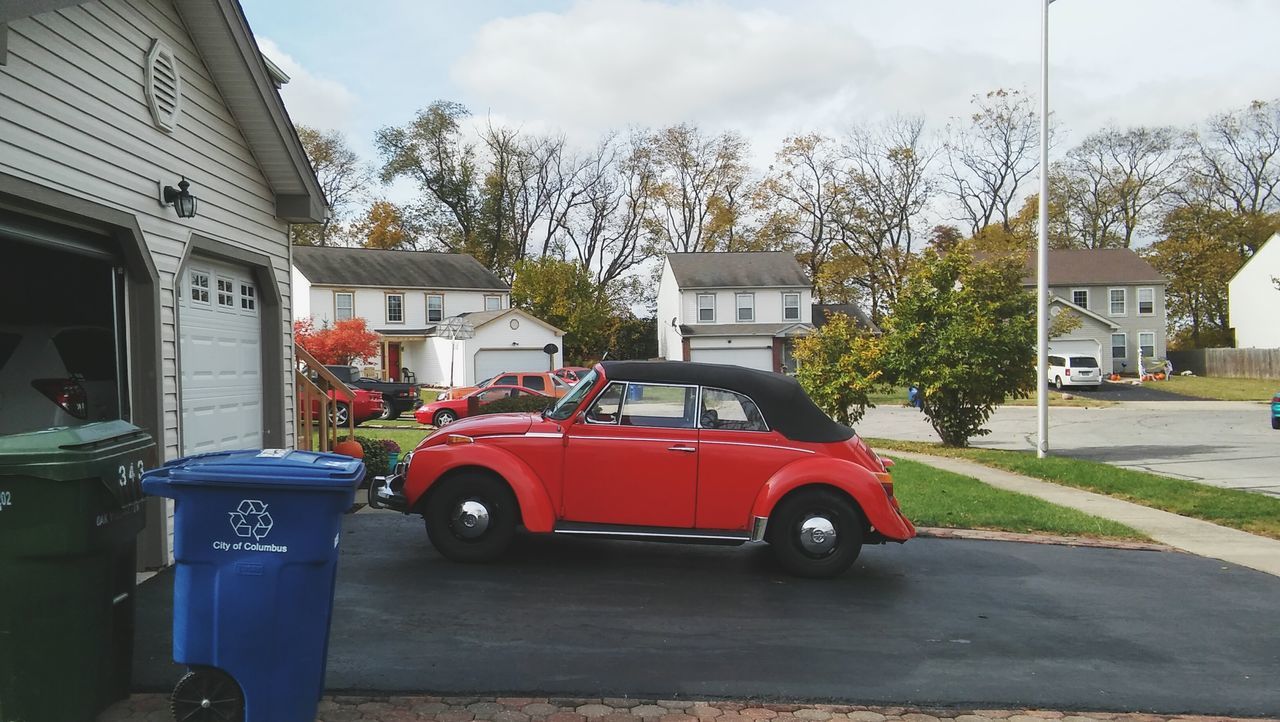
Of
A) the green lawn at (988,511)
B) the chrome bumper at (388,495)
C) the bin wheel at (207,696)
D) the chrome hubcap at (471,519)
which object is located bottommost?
the green lawn at (988,511)

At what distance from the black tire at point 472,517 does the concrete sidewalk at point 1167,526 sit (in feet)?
21.7

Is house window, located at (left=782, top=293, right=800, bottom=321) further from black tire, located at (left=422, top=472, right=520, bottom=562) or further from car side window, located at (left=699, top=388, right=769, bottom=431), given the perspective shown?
black tire, located at (left=422, top=472, right=520, bottom=562)

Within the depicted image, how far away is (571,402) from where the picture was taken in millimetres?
7312

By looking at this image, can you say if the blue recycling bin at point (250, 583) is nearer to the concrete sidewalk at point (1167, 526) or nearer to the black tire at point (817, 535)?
the black tire at point (817, 535)

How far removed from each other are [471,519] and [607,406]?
4.48 feet

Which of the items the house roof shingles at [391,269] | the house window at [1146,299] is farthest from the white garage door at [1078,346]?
the house roof shingles at [391,269]

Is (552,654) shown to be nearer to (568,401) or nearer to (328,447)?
(568,401)

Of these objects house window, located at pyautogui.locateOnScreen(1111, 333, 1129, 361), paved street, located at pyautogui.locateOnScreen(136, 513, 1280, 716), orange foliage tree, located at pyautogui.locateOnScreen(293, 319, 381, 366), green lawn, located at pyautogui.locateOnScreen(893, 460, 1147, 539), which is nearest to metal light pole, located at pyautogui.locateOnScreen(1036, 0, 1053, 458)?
green lawn, located at pyautogui.locateOnScreen(893, 460, 1147, 539)

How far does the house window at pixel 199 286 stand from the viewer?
775 centimetres

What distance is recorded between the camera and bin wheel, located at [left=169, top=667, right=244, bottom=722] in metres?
3.92

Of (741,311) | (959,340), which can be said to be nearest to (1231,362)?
(741,311)

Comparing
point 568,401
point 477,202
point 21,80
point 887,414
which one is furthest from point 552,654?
point 477,202

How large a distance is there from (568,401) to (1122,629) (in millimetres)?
4229

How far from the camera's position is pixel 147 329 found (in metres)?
6.75
